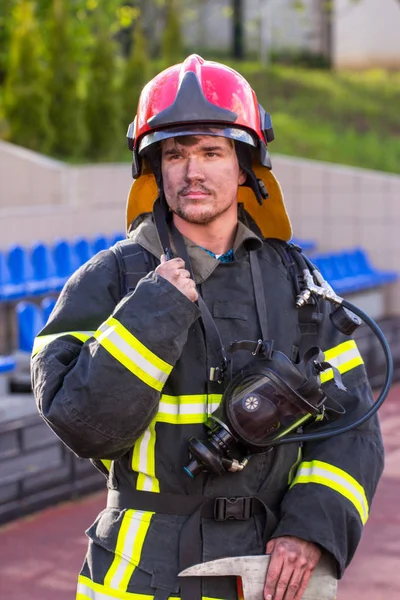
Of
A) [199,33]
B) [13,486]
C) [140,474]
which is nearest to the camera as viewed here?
[140,474]

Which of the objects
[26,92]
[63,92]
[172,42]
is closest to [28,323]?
[26,92]

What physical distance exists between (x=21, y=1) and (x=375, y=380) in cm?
1047

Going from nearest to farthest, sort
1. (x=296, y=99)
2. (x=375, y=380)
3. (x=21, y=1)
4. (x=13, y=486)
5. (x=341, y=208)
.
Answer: (x=13, y=486) → (x=375, y=380) → (x=341, y=208) → (x=21, y=1) → (x=296, y=99)

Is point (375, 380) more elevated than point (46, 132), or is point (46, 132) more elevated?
point (46, 132)

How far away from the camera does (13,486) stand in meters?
6.80

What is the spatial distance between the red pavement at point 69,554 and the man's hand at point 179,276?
10.9ft

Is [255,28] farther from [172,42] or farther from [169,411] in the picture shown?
[169,411]

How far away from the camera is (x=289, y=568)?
2.67 m

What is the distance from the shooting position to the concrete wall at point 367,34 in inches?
1120

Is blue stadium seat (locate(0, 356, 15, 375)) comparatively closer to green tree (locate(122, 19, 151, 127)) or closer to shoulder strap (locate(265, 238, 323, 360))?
shoulder strap (locate(265, 238, 323, 360))

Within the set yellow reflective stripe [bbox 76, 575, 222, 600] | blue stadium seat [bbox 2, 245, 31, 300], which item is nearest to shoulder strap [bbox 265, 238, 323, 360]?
yellow reflective stripe [bbox 76, 575, 222, 600]

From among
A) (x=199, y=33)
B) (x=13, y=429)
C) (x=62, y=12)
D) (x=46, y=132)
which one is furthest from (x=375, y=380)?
(x=199, y=33)

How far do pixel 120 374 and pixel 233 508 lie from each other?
1.51ft

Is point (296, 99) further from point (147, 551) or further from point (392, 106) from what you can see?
point (147, 551)
